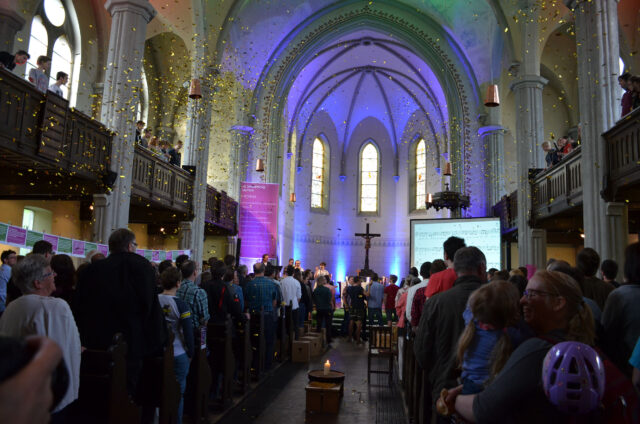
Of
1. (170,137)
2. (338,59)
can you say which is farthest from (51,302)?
(338,59)

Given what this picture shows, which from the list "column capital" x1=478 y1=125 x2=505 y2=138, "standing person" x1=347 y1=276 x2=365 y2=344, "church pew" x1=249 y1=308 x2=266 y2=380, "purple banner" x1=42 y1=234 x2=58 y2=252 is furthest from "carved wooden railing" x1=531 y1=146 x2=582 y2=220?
"purple banner" x1=42 y1=234 x2=58 y2=252

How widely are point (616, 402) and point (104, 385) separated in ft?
10.2

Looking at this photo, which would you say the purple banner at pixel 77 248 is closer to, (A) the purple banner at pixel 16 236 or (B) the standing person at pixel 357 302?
(A) the purple banner at pixel 16 236

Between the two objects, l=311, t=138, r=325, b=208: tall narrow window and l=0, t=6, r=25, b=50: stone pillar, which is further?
l=311, t=138, r=325, b=208: tall narrow window

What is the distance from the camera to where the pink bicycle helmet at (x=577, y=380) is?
1.54 metres

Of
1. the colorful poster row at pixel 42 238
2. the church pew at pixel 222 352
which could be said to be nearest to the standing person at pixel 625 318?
the church pew at pixel 222 352

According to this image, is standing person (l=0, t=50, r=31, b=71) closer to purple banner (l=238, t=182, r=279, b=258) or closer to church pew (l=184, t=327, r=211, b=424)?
church pew (l=184, t=327, r=211, b=424)

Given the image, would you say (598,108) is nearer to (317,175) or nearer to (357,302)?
(357,302)

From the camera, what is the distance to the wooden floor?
6.25m

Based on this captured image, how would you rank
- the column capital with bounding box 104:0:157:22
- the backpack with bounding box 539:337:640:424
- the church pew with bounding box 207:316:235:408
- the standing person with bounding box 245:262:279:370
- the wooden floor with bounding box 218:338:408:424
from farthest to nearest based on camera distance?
1. the column capital with bounding box 104:0:157:22
2. the standing person with bounding box 245:262:279:370
3. the church pew with bounding box 207:316:235:408
4. the wooden floor with bounding box 218:338:408:424
5. the backpack with bounding box 539:337:640:424

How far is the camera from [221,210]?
17016 mm

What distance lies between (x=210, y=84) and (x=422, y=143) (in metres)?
16.3

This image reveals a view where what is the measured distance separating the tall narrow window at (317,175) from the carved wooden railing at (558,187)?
17475 millimetres

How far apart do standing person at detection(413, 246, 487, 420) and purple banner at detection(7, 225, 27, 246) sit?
6.28 metres
